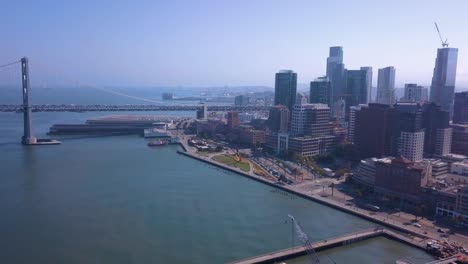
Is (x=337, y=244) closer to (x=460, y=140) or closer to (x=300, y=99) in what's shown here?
(x=460, y=140)

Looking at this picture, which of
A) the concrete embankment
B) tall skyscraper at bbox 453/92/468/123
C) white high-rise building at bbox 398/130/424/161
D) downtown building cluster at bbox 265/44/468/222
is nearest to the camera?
the concrete embankment

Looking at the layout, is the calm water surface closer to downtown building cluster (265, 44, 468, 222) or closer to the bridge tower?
downtown building cluster (265, 44, 468, 222)

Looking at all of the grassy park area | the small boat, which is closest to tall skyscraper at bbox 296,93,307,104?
the small boat

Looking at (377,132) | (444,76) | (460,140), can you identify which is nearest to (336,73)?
(444,76)

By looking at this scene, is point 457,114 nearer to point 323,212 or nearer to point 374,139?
point 374,139

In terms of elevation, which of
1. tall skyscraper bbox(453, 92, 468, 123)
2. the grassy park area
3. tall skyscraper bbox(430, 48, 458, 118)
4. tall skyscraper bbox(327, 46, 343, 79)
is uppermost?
tall skyscraper bbox(327, 46, 343, 79)

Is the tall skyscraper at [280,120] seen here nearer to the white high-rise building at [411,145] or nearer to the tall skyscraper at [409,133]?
the tall skyscraper at [409,133]
